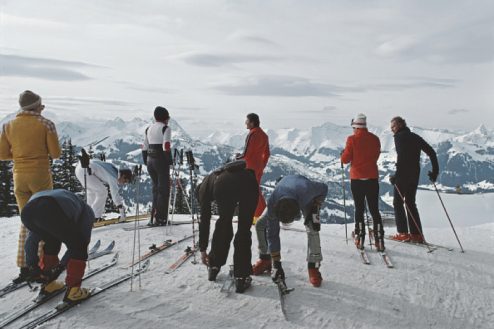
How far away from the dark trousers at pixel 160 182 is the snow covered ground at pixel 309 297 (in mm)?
2040

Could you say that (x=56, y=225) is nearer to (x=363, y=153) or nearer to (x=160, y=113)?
(x=160, y=113)

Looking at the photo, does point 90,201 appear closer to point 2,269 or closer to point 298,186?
point 2,269

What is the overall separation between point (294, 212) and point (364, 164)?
3.08 m

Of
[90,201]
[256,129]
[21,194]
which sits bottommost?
[90,201]

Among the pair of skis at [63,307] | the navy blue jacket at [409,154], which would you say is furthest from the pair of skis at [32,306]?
the navy blue jacket at [409,154]

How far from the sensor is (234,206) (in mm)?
5855

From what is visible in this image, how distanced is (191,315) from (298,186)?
230 cm

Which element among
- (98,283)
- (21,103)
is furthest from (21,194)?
(98,283)

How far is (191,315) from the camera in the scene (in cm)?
518

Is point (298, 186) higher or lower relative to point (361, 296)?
higher

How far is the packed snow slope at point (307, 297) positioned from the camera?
16.7 feet

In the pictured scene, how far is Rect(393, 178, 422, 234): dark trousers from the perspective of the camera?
9016 mm

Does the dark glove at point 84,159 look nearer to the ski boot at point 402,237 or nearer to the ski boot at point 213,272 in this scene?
the ski boot at point 213,272

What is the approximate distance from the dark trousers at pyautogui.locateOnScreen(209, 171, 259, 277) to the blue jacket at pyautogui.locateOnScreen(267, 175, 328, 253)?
0.32 meters
